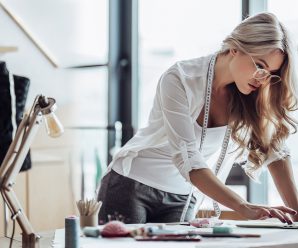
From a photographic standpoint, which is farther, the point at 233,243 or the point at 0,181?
the point at 233,243

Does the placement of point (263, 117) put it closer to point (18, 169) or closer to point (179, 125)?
point (179, 125)

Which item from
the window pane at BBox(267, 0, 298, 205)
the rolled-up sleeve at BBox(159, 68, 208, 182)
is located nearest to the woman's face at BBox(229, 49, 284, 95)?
the rolled-up sleeve at BBox(159, 68, 208, 182)

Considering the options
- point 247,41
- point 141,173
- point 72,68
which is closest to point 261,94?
point 247,41

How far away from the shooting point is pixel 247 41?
1605 mm

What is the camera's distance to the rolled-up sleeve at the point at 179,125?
63.3 inches

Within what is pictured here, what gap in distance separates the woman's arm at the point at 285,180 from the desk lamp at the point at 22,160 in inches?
32.4

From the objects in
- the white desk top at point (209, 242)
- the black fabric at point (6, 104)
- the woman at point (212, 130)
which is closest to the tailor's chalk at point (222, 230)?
the white desk top at point (209, 242)

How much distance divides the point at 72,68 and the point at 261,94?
190 cm

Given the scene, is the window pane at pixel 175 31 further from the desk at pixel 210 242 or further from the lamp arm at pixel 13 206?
the lamp arm at pixel 13 206

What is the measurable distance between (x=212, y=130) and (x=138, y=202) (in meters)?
0.30

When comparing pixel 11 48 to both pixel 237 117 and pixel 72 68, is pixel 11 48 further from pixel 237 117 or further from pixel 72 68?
pixel 237 117

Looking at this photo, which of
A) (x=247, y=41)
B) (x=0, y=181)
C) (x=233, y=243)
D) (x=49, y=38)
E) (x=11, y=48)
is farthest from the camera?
(x=49, y=38)

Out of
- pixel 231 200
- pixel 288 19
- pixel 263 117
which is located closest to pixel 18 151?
pixel 231 200

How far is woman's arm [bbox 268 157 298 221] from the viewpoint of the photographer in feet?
5.91
